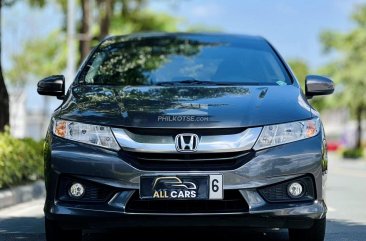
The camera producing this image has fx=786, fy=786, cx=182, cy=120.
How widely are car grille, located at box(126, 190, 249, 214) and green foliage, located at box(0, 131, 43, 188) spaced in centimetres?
430

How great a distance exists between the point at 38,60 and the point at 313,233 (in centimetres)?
4132

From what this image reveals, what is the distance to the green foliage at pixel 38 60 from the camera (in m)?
44.0

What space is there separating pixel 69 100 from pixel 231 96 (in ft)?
3.57

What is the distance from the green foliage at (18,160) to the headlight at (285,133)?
4.66 metres

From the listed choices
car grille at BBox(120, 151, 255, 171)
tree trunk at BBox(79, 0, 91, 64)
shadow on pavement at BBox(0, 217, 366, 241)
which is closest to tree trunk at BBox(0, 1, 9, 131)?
shadow on pavement at BBox(0, 217, 366, 241)

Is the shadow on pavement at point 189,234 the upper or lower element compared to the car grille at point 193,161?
lower

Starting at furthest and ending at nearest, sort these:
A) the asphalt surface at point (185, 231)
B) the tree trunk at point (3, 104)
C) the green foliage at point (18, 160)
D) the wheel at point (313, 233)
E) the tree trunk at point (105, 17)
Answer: the tree trunk at point (105, 17) < the tree trunk at point (3, 104) < the green foliage at point (18, 160) < the asphalt surface at point (185, 231) < the wheel at point (313, 233)

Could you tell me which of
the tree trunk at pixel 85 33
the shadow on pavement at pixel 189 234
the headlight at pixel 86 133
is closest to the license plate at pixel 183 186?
the headlight at pixel 86 133

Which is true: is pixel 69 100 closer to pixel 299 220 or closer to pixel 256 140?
pixel 256 140

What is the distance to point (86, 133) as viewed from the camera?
190 inches

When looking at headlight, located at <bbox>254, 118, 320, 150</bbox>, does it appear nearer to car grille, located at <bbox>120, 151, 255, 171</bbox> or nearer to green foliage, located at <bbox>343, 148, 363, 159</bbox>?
car grille, located at <bbox>120, 151, 255, 171</bbox>

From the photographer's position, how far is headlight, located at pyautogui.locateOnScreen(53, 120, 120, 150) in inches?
187

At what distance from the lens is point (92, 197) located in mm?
4781

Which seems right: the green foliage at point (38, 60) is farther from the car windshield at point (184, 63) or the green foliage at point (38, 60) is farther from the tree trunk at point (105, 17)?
the car windshield at point (184, 63)
